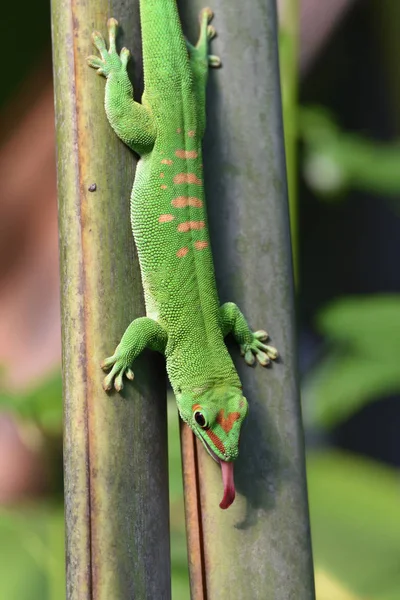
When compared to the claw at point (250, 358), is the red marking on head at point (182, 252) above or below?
above

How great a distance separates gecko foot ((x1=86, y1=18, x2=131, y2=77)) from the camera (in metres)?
0.79

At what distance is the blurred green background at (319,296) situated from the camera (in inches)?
59.8

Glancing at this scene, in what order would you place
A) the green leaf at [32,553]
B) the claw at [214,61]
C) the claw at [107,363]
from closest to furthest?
the claw at [107,363] < the claw at [214,61] < the green leaf at [32,553]

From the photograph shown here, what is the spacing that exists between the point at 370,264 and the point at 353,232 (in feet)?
0.38

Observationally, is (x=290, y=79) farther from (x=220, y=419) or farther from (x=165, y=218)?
(x=220, y=419)

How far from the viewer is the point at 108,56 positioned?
0.81m

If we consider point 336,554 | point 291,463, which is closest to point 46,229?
point 291,463

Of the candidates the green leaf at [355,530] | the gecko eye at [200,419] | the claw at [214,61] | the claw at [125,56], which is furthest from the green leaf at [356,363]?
the claw at [125,56]

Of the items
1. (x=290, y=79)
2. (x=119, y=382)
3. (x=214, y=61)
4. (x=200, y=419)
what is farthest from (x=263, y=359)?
(x=290, y=79)

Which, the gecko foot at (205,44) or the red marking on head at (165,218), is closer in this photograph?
the gecko foot at (205,44)

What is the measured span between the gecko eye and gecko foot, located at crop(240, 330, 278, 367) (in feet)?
0.35

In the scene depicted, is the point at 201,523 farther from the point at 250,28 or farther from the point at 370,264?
the point at 370,264

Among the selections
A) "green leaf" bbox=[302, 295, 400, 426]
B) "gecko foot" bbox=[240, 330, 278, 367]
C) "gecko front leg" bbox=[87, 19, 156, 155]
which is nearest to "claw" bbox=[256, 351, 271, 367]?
"gecko foot" bbox=[240, 330, 278, 367]

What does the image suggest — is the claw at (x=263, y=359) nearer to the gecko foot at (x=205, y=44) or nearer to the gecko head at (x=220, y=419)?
the gecko head at (x=220, y=419)
